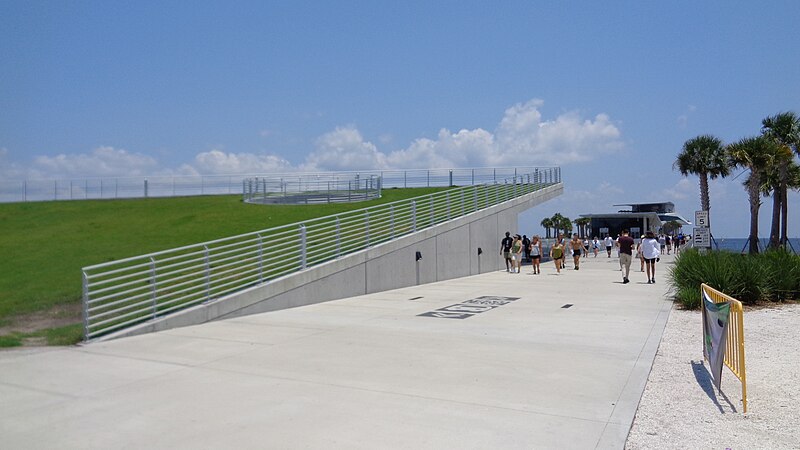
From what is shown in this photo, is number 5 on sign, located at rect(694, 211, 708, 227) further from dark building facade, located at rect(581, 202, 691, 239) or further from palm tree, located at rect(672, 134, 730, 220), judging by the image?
dark building facade, located at rect(581, 202, 691, 239)

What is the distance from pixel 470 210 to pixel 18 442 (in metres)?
19.7

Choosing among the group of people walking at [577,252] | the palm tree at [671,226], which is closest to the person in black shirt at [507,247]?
the group of people walking at [577,252]

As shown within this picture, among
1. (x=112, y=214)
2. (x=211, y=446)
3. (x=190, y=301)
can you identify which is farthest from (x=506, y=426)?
(x=112, y=214)

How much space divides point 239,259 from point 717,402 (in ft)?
40.4

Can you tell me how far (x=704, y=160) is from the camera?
41.9 metres

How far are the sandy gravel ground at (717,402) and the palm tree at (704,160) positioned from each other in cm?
3503

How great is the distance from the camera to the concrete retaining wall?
11766mm

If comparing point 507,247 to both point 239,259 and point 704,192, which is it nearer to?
point 239,259

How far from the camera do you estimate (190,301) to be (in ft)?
38.1

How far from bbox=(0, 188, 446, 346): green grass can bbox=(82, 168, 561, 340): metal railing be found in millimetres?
878

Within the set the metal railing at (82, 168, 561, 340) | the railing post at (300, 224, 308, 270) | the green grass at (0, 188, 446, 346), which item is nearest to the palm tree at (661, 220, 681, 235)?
the metal railing at (82, 168, 561, 340)

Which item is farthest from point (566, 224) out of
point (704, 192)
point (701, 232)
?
point (701, 232)

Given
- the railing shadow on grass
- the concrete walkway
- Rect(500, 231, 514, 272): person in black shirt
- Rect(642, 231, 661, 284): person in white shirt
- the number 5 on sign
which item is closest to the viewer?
the concrete walkway

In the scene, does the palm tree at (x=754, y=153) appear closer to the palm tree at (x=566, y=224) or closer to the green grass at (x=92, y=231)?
the green grass at (x=92, y=231)
